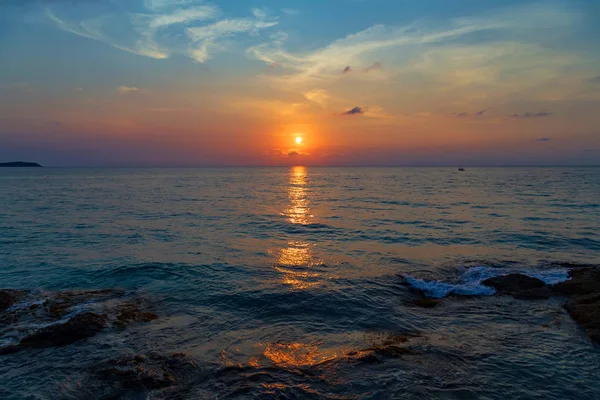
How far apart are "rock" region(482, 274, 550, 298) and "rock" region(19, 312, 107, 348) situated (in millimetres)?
16447

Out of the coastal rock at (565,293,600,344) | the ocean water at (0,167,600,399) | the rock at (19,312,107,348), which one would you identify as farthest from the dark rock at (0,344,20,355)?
the coastal rock at (565,293,600,344)

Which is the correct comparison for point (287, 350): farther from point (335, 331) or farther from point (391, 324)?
point (391, 324)

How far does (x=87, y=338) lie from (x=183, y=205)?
39.9 metres

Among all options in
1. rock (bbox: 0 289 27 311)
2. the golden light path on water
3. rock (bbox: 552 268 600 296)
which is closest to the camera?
rock (bbox: 0 289 27 311)

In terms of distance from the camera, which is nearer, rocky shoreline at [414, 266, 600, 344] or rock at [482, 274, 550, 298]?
rocky shoreline at [414, 266, 600, 344]

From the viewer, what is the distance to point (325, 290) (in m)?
16.0

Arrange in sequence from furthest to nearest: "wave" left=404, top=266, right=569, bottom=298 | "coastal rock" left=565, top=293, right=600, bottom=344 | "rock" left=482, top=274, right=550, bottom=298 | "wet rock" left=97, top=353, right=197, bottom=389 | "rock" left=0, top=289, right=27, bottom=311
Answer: "wave" left=404, top=266, right=569, bottom=298 < "rock" left=482, top=274, right=550, bottom=298 < "rock" left=0, top=289, right=27, bottom=311 < "coastal rock" left=565, top=293, right=600, bottom=344 < "wet rock" left=97, top=353, right=197, bottom=389

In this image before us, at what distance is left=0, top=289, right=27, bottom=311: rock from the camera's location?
45.2ft

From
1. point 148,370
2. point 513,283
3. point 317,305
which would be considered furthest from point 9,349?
point 513,283

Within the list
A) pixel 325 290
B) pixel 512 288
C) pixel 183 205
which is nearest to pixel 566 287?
pixel 512 288

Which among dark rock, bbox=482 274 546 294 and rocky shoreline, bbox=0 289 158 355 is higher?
dark rock, bbox=482 274 546 294

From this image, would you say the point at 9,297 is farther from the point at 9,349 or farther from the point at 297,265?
the point at 297,265

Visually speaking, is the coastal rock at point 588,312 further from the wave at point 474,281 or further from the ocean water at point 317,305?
the wave at point 474,281

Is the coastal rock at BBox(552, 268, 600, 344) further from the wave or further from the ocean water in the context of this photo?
the wave
